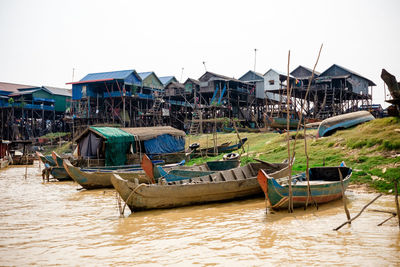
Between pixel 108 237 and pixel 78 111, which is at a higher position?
pixel 78 111

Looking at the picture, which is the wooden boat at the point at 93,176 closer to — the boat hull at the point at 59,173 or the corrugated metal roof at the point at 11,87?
the boat hull at the point at 59,173

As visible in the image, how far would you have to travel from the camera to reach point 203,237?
6316 mm

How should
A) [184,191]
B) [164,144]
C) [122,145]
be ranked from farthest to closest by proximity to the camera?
[164,144]
[122,145]
[184,191]

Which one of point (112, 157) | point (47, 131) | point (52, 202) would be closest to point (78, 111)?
point (47, 131)

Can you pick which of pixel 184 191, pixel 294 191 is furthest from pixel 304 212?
pixel 184 191

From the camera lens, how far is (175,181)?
9898 mm

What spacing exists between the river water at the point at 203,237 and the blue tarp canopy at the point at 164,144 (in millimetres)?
9852

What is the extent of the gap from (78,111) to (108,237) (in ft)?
104

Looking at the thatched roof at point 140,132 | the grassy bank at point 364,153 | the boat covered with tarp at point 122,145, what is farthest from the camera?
the thatched roof at point 140,132

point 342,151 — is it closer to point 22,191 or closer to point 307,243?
point 307,243

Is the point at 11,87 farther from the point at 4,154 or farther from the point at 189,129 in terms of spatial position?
the point at 189,129

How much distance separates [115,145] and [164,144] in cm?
344

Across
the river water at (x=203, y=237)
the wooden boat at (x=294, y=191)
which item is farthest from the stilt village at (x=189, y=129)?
the river water at (x=203, y=237)

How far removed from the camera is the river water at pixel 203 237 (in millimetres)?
5160
